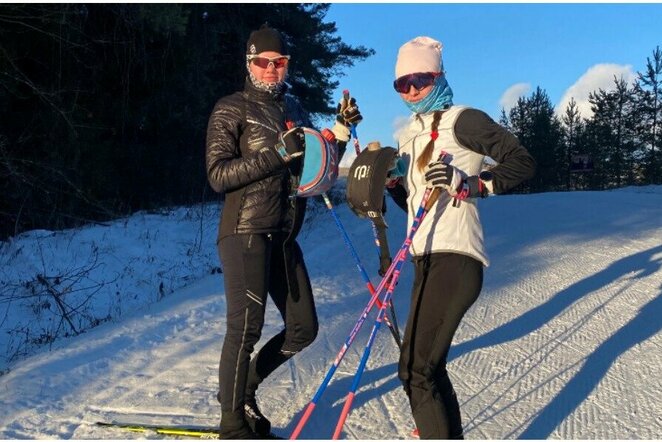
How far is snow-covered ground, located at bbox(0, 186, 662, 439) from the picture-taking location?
3.74 meters

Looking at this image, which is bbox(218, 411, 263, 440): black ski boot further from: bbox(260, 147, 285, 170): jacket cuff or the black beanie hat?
the black beanie hat

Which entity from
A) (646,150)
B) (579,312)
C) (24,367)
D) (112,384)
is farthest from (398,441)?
(646,150)

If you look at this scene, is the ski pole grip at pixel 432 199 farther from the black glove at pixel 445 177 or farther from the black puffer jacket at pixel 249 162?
the black puffer jacket at pixel 249 162

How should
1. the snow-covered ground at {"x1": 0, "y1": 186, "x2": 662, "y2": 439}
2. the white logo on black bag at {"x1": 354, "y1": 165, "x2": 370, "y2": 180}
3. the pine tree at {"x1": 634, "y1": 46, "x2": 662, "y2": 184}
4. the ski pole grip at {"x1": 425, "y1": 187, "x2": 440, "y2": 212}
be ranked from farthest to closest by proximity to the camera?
the pine tree at {"x1": 634, "y1": 46, "x2": 662, "y2": 184} → the snow-covered ground at {"x1": 0, "y1": 186, "x2": 662, "y2": 439} → the white logo on black bag at {"x1": 354, "y1": 165, "x2": 370, "y2": 180} → the ski pole grip at {"x1": 425, "y1": 187, "x2": 440, "y2": 212}

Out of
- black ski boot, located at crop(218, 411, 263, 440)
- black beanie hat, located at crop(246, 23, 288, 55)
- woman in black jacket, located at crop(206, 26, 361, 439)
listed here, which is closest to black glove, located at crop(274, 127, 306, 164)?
woman in black jacket, located at crop(206, 26, 361, 439)

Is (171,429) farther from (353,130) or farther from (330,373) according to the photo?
(353,130)

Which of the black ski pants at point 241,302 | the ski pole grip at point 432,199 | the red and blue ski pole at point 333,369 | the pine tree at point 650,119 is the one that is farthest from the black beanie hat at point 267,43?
the pine tree at point 650,119

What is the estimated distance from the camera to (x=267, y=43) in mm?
3289

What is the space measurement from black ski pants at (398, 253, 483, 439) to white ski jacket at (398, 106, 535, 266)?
8 centimetres

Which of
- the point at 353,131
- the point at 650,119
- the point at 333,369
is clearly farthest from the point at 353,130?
the point at 650,119

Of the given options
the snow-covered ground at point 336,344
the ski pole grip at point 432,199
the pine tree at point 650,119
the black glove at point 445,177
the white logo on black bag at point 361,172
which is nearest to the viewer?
the black glove at point 445,177

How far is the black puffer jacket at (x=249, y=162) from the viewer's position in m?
3.09

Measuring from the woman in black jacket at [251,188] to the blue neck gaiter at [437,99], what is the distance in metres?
0.57

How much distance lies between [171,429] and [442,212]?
1960 millimetres
